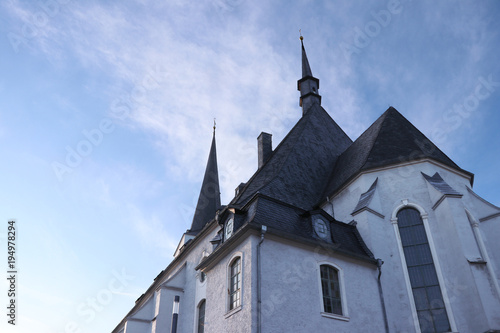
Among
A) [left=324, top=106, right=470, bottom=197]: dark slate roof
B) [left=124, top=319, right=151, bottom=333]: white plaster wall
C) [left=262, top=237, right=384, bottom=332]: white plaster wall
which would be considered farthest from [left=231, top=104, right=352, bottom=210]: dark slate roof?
[left=124, top=319, right=151, bottom=333]: white plaster wall

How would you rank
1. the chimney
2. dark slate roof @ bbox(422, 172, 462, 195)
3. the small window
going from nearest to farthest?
the small window < dark slate roof @ bbox(422, 172, 462, 195) < the chimney

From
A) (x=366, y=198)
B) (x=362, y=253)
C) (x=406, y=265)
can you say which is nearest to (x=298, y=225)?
(x=362, y=253)

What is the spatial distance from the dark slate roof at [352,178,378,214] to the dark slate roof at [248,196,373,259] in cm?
83

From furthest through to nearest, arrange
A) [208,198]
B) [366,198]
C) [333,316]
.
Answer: [208,198], [366,198], [333,316]

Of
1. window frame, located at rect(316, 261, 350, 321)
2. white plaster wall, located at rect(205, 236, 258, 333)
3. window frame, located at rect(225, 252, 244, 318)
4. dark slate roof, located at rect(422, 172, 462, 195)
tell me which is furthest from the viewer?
dark slate roof, located at rect(422, 172, 462, 195)

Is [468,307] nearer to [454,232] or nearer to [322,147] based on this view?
[454,232]

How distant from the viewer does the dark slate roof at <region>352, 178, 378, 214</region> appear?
1481 centimetres

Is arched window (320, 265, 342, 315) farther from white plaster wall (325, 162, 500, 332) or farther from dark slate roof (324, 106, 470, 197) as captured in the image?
dark slate roof (324, 106, 470, 197)

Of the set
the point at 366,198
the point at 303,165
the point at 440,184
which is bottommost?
the point at 366,198

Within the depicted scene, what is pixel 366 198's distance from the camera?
15195 millimetres

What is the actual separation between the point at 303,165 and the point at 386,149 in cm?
384

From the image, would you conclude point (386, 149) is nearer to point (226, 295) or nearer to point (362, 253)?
point (362, 253)

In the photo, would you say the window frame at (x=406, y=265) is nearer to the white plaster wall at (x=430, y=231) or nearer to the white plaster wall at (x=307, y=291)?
the white plaster wall at (x=430, y=231)

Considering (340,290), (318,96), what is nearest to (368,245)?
(340,290)
